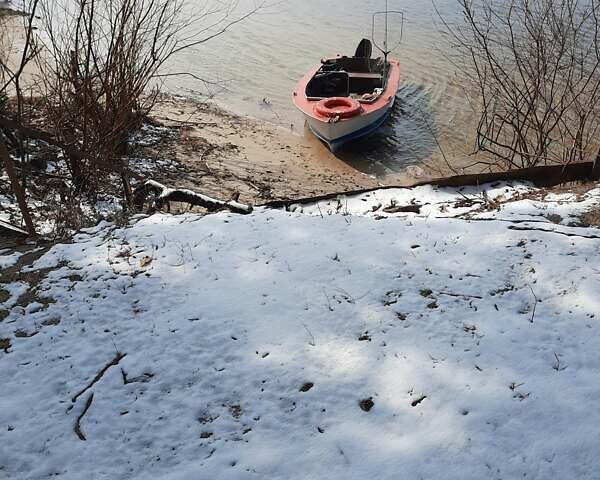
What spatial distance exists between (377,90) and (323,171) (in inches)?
105

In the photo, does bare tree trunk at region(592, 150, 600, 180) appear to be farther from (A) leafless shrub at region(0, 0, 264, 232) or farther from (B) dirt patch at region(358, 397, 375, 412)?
(A) leafless shrub at region(0, 0, 264, 232)

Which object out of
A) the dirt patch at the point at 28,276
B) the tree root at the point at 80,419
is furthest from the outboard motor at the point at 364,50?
the tree root at the point at 80,419

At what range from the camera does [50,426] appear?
219cm

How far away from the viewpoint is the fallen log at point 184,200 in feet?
15.2

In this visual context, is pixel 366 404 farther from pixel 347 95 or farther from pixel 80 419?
pixel 347 95

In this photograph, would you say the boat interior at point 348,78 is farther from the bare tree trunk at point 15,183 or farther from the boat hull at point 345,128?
the bare tree trunk at point 15,183

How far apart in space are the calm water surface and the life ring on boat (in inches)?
35.4

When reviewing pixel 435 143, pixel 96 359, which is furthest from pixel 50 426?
pixel 435 143

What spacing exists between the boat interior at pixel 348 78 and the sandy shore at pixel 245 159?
134 centimetres

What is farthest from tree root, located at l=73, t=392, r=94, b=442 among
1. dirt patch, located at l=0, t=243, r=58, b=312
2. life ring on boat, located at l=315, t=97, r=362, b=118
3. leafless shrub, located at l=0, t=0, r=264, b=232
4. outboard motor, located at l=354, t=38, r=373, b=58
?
outboard motor, located at l=354, t=38, r=373, b=58

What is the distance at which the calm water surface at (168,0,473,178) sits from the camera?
10430 mm

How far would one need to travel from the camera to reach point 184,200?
16.3 feet

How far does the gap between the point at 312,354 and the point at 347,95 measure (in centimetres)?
991

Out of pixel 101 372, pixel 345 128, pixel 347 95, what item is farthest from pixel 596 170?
pixel 347 95
